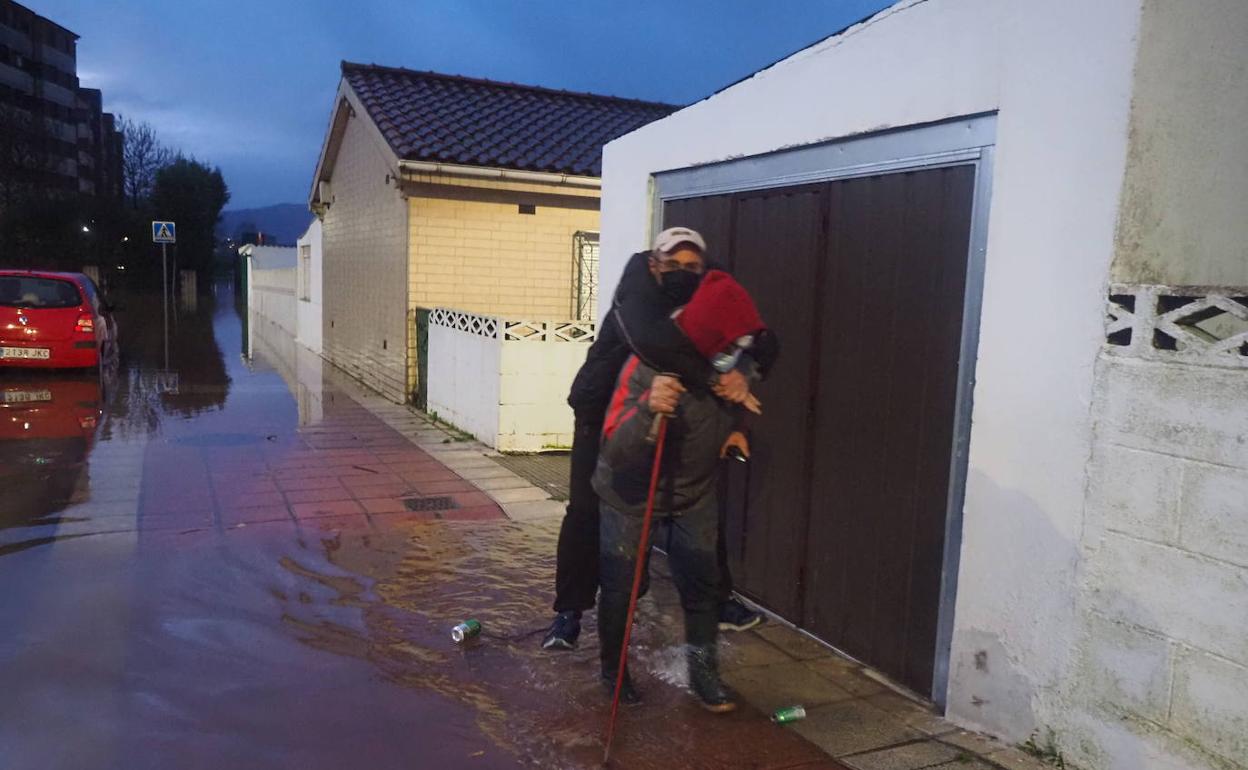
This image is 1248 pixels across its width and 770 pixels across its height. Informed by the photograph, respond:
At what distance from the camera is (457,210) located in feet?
39.4

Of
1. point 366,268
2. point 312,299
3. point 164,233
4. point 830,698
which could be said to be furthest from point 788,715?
point 164,233

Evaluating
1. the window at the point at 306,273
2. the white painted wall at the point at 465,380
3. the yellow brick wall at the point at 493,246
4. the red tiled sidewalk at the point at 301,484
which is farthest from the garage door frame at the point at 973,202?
the window at the point at 306,273

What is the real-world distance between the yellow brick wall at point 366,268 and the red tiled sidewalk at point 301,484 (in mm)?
3491

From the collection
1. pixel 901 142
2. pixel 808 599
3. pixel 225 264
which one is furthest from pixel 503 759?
pixel 225 264

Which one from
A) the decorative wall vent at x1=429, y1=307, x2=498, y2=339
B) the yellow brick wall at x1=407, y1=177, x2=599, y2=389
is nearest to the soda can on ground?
the decorative wall vent at x1=429, y1=307, x2=498, y2=339

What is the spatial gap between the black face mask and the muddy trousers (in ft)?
2.70

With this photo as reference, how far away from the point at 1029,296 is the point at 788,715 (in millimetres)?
1864

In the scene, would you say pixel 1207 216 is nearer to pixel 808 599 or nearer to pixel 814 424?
pixel 814 424

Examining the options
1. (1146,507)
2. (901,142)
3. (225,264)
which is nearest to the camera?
(1146,507)

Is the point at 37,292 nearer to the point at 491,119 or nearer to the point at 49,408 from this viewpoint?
the point at 49,408

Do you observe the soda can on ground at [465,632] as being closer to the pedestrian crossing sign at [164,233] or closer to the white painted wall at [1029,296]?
the white painted wall at [1029,296]

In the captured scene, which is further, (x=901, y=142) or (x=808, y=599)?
(x=808, y=599)

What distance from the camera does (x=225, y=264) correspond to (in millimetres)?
77375

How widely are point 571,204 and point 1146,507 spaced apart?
34.3 feet
